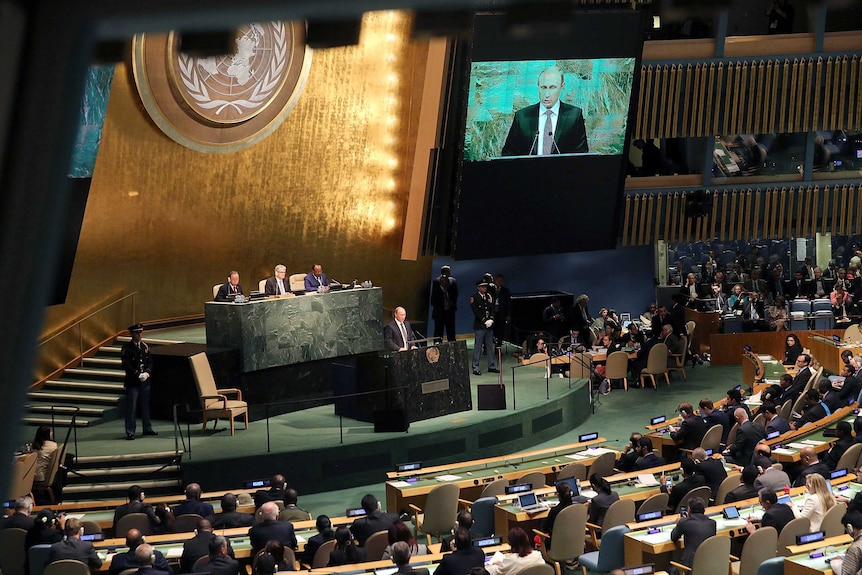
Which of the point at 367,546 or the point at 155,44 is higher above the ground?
the point at 155,44

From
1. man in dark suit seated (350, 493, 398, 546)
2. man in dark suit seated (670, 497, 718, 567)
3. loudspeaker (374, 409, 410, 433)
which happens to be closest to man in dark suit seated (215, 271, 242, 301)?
loudspeaker (374, 409, 410, 433)

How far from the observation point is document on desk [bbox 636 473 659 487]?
11117mm

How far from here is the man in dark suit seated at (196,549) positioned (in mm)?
8617

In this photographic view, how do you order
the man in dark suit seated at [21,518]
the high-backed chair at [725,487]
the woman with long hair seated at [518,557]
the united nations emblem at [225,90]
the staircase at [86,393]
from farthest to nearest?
the united nations emblem at [225,90] → the staircase at [86,393] → the high-backed chair at [725,487] → the man in dark suit seated at [21,518] → the woman with long hair seated at [518,557]

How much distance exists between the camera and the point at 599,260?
73.7 feet

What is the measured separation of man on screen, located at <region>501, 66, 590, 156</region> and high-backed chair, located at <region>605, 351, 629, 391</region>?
3264 millimetres

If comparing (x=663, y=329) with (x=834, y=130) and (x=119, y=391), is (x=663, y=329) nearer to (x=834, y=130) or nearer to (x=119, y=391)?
(x=834, y=130)

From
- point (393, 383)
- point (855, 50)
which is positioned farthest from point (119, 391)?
point (855, 50)

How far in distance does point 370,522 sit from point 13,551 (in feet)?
9.82

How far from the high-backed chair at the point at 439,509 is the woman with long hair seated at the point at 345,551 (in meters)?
2.11

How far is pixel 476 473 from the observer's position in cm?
1204

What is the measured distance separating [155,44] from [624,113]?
7.45 metres

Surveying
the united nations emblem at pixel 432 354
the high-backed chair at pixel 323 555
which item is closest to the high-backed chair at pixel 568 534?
the high-backed chair at pixel 323 555

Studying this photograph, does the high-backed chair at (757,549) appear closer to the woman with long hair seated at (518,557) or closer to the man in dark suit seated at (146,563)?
the woman with long hair seated at (518,557)
